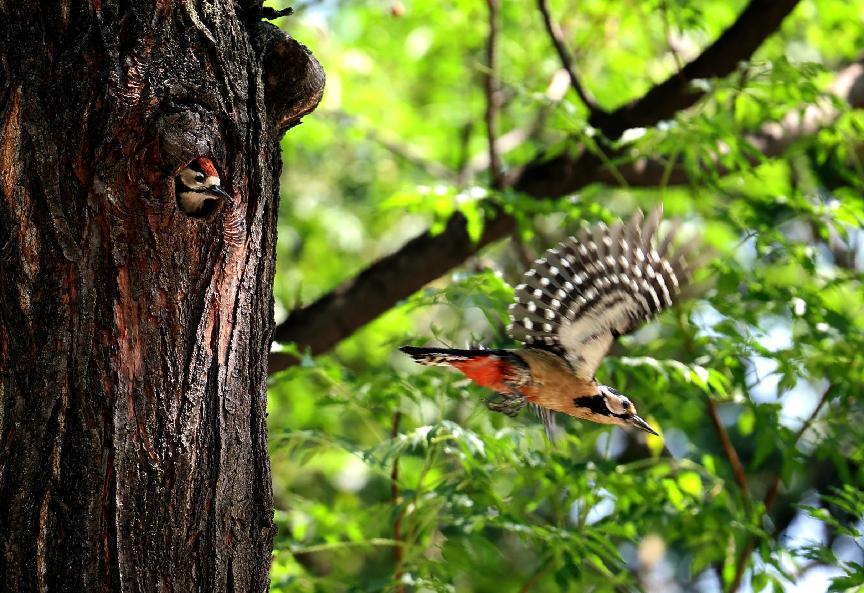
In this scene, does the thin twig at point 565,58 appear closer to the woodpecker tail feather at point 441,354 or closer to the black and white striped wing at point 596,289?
the black and white striped wing at point 596,289

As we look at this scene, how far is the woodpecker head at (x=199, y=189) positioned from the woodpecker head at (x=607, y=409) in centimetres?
187

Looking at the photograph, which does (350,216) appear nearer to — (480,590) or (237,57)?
(480,590)

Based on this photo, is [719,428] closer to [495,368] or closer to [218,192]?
[495,368]

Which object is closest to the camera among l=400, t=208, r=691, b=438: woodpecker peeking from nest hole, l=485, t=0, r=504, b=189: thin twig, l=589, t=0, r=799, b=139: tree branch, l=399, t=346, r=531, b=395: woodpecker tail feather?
l=400, t=208, r=691, b=438: woodpecker peeking from nest hole

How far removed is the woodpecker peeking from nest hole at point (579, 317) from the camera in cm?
358

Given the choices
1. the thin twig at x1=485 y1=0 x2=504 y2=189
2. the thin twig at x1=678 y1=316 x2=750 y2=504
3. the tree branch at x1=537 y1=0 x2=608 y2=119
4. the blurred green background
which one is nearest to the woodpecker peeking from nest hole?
the blurred green background

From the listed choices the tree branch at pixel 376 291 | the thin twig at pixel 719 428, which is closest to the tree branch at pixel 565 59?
the tree branch at pixel 376 291

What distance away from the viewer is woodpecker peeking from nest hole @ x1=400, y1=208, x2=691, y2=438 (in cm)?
358

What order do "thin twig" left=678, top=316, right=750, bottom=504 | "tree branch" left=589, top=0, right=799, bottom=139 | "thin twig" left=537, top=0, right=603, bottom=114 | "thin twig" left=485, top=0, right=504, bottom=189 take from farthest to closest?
"thin twig" left=485, top=0, right=504, bottom=189 → "thin twig" left=537, top=0, right=603, bottom=114 → "tree branch" left=589, top=0, right=799, bottom=139 → "thin twig" left=678, top=316, right=750, bottom=504

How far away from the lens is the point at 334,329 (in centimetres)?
519

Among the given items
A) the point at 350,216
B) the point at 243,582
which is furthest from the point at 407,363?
the point at 243,582

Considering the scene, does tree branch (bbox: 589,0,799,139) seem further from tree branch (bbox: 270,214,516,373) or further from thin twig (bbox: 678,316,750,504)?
thin twig (bbox: 678,316,750,504)

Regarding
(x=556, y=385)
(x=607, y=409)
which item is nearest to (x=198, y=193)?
(x=556, y=385)

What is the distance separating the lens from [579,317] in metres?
3.71
